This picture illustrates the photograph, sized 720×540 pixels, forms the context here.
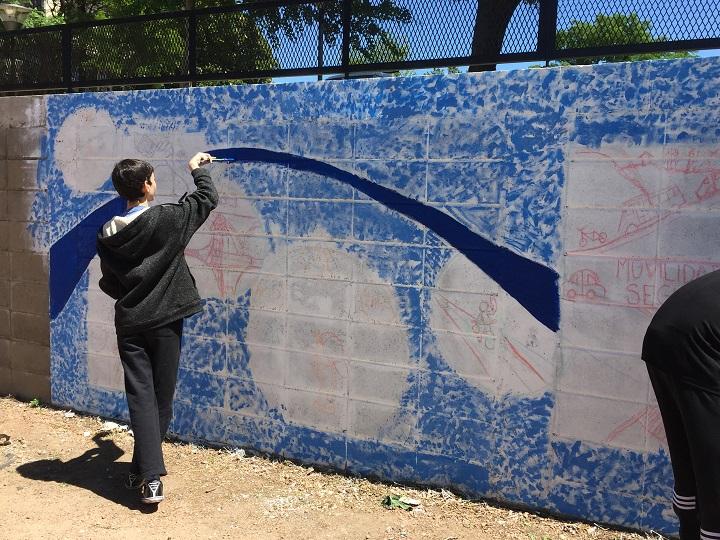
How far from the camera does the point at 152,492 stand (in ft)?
12.1

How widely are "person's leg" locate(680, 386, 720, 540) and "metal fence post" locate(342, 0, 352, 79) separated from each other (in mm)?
2827

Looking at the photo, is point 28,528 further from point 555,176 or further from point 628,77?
point 628,77

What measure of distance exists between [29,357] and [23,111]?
5.65ft

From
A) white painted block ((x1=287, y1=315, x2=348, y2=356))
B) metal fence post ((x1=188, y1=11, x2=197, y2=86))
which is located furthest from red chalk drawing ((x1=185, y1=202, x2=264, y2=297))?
metal fence post ((x1=188, y1=11, x2=197, y2=86))

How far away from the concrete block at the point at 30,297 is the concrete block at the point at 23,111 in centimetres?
112

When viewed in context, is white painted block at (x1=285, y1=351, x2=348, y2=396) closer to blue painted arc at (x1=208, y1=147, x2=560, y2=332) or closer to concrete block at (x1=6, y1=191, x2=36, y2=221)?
blue painted arc at (x1=208, y1=147, x2=560, y2=332)

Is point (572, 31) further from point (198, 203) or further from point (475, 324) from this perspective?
point (198, 203)

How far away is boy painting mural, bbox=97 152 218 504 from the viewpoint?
3.71 m

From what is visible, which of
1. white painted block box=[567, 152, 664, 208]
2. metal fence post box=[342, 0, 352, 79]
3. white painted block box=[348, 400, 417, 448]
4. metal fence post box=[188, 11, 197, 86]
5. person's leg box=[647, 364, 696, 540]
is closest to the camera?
person's leg box=[647, 364, 696, 540]

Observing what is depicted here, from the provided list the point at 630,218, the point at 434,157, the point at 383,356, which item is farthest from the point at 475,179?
the point at 383,356

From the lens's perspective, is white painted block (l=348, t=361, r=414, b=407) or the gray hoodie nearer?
the gray hoodie

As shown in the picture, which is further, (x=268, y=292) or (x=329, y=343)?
(x=268, y=292)

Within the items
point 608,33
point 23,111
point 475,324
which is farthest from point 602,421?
point 23,111

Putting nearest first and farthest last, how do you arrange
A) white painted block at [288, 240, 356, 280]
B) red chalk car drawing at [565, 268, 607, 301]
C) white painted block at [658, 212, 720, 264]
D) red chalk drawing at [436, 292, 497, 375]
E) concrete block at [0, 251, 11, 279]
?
white painted block at [658, 212, 720, 264], red chalk car drawing at [565, 268, 607, 301], red chalk drawing at [436, 292, 497, 375], white painted block at [288, 240, 356, 280], concrete block at [0, 251, 11, 279]
